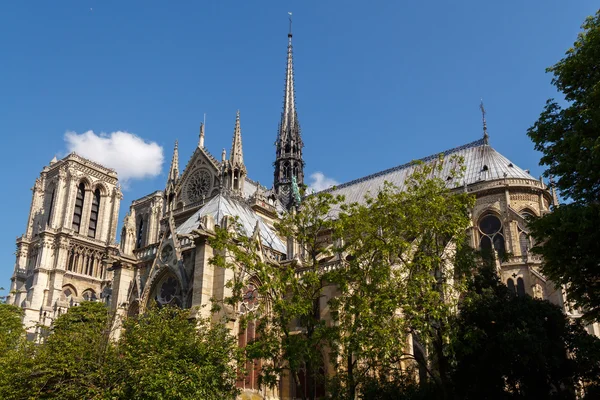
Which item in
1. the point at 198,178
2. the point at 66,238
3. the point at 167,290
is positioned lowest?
the point at 167,290

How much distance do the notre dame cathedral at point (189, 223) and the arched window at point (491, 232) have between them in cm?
8

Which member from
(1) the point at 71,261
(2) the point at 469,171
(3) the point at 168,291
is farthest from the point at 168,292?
(1) the point at 71,261

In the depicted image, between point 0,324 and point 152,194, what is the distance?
50.8 metres

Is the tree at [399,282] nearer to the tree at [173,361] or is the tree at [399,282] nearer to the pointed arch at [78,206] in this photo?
the tree at [173,361]

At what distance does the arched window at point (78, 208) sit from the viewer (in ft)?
262

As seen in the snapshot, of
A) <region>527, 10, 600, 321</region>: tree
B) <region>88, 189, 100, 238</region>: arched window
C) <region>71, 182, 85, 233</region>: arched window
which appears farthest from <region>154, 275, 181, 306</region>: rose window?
<region>88, 189, 100, 238</region>: arched window

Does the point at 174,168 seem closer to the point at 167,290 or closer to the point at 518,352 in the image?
the point at 167,290

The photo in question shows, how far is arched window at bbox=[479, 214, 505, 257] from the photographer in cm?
3997

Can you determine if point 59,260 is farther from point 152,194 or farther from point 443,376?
point 443,376

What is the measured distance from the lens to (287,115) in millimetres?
64688

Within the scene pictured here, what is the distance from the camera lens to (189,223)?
101 ft

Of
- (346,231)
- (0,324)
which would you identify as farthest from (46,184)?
(346,231)

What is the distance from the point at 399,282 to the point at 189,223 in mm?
15821

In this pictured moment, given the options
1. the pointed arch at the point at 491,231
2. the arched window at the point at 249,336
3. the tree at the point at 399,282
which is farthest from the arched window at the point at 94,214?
the tree at the point at 399,282
